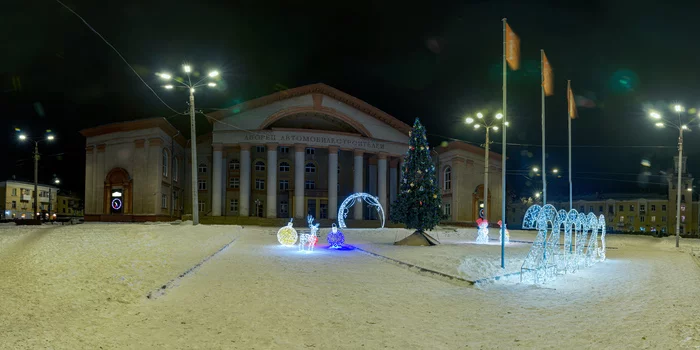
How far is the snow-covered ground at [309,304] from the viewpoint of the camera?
737 cm

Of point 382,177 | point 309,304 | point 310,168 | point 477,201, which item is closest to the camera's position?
point 309,304

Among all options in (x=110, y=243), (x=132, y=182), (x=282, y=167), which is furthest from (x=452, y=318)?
(x=282, y=167)

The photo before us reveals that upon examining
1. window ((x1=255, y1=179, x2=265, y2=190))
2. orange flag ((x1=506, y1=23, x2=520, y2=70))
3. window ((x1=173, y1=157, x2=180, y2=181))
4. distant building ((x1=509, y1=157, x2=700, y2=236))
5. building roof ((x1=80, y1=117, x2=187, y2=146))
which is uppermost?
building roof ((x1=80, y1=117, x2=187, y2=146))

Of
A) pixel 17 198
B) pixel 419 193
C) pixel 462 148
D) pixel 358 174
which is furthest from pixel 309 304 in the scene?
pixel 17 198

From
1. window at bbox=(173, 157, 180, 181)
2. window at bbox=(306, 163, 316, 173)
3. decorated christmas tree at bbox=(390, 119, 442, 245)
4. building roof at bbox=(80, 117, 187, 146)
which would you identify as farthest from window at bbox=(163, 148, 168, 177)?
decorated christmas tree at bbox=(390, 119, 442, 245)

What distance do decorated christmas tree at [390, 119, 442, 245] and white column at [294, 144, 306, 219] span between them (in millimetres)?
26845

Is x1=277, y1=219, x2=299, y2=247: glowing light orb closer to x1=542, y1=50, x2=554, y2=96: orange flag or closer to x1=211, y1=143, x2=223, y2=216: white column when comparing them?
x1=542, y1=50, x2=554, y2=96: orange flag

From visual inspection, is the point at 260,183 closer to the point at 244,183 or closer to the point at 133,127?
the point at 244,183

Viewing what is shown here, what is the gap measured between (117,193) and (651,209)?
90004mm

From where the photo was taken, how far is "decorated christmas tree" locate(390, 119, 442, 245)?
25.8 meters

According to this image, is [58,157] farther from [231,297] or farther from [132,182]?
[231,297]

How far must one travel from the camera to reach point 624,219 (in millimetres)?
94875

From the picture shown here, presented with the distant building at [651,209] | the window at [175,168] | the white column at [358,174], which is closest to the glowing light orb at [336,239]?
the white column at [358,174]

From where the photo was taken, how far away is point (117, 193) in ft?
163
